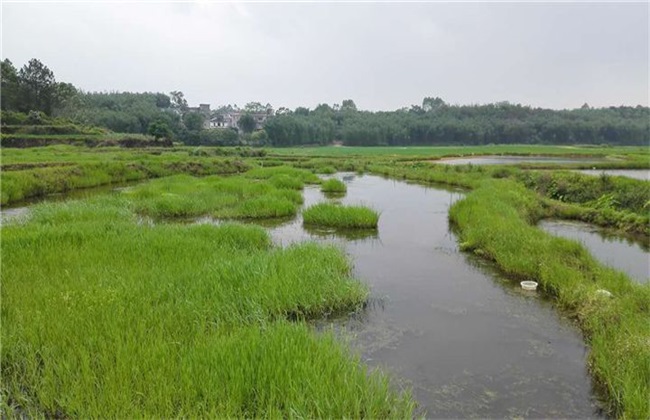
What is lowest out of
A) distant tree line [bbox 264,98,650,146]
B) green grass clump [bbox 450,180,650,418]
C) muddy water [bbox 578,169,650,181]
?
green grass clump [bbox 450,180,650,418]

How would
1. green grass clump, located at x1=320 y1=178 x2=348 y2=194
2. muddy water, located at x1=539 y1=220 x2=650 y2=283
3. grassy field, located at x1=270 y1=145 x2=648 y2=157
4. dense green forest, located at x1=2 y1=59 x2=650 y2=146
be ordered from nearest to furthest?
1. muddy water, located at x1=539 y1=220 x2=650 y2=283
2. green grass clump, located at x1=320 y1=178 x2=348 y2=194
3. grassy field, located at x1=270 y1=145 x2=648 y2=157
4. dense green forest, located at x1=2 y1=59 x2=650 y2=146

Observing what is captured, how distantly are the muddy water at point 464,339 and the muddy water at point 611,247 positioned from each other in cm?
288

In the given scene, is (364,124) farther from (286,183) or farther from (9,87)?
(286,183)

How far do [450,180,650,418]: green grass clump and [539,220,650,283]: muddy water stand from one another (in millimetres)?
1164

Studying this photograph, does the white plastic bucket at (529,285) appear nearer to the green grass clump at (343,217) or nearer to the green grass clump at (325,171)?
the green grass clump at (343,217)

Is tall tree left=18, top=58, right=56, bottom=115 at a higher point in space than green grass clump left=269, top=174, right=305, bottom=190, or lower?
higher

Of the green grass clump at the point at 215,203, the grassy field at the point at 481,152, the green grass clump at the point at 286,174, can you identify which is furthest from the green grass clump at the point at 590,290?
the grassy field at the point at 481,152

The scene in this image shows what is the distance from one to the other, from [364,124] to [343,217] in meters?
79.8

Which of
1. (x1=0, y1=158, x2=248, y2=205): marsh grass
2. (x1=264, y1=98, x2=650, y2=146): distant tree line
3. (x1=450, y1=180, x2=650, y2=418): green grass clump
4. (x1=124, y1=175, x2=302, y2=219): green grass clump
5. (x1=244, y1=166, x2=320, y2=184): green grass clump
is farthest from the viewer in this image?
(x1=264, y1=98, x2=650, y2=146): distant tree line

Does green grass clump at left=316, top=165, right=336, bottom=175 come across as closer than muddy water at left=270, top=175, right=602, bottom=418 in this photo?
No

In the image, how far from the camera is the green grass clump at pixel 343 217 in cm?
1228

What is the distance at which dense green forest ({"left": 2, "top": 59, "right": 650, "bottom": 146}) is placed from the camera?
2132 inches

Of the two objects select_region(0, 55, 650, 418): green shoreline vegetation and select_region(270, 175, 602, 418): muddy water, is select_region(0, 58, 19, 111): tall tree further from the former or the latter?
select_region(270, 175, 602, 418): muddy water

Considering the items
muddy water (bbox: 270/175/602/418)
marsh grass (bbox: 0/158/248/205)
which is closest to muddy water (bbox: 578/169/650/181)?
muddy water (bbox: 270/175/602/418)
